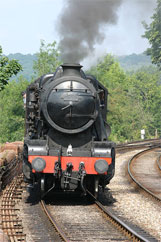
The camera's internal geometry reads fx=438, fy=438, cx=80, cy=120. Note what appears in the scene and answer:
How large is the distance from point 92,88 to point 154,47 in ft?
114

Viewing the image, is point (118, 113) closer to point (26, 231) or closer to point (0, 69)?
point (0, 69)

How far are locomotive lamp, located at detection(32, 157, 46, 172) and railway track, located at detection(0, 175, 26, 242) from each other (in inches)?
39.8

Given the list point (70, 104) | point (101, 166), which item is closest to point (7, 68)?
point (70, 104)

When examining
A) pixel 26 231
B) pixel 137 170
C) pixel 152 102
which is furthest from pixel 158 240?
pixel 152 102

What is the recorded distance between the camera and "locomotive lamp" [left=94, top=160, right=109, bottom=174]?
10.2 metres

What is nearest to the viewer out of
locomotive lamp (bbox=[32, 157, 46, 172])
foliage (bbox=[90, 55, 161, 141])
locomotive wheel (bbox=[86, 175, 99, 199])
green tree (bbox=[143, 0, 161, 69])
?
locomotive lamp (bbox=[32, 157, 46, 172])

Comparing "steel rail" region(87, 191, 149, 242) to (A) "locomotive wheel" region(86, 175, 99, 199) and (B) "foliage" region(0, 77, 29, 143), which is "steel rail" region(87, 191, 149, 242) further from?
(B) "foliage" region(0, 77, 29, 143)

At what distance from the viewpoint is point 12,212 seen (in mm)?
9633

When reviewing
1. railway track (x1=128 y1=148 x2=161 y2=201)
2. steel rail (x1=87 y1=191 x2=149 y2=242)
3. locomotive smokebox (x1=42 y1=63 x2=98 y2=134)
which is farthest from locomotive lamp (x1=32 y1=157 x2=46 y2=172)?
railway track (x1=128 y1=148 x2=161 y2=201)

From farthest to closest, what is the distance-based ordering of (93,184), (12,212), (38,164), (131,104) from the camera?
(131,104)
(93,184)
(38,164)
(12,212)

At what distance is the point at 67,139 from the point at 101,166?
1152 millimetres

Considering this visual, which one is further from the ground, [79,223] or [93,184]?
[93,184]

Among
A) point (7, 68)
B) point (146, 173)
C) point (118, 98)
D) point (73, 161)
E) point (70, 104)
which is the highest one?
point (118, 98)

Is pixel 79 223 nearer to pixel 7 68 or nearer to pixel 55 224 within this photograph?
pixel 55 224
